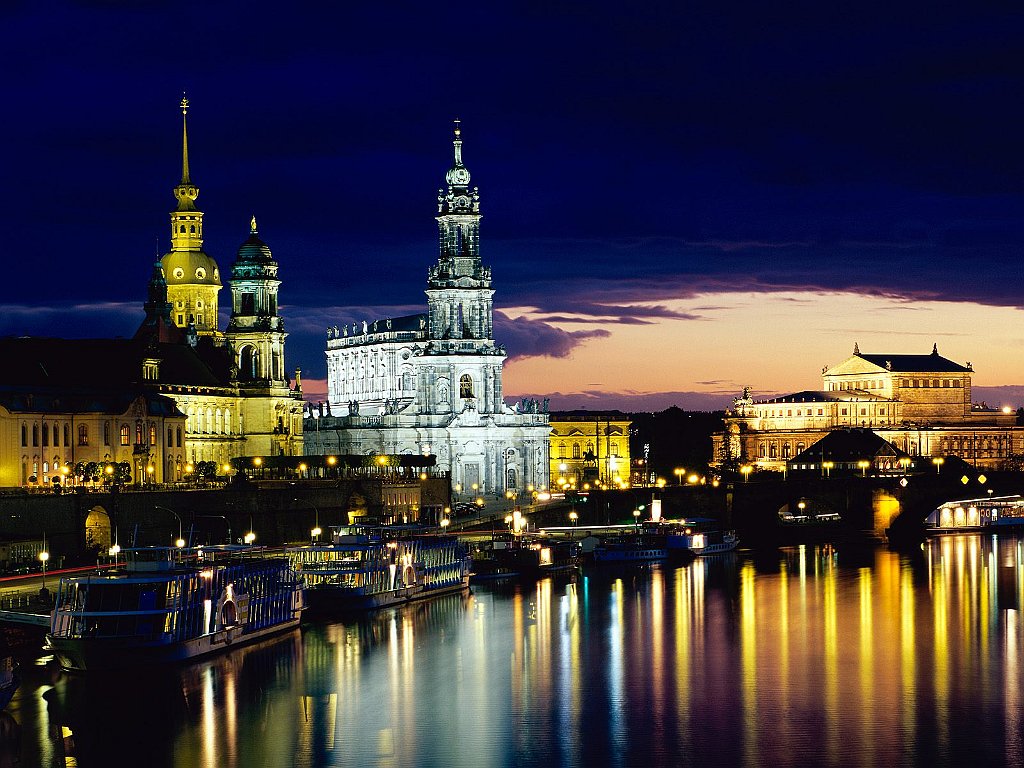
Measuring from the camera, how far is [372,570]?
314ft

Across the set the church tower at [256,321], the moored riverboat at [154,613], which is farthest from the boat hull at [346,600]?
the church tower at [256,321]

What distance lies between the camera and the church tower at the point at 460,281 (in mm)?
167875

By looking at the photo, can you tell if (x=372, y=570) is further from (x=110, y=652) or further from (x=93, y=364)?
(x=93, y=364)

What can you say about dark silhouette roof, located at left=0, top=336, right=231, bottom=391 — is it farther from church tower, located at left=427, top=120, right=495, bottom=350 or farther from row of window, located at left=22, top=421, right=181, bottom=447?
church tower, located at left=427, top=120, right=495, bottom=350

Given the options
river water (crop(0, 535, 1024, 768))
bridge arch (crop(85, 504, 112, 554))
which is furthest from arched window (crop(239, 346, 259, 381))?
river water (crop(0, 535, 1024, 768))

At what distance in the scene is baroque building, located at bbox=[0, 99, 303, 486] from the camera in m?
Result: 124

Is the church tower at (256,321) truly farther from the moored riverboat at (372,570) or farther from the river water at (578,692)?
the river water at (578,692)

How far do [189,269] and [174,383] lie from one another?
28.1m

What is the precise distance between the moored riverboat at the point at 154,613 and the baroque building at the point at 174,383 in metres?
41.2

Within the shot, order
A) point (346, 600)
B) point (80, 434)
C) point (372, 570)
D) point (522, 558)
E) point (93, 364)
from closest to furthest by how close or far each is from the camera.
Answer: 1. point (346, 600)
2. point (372, 570)
3. point (522, 558)
4. point (80, 434)
5. point (93, 364)

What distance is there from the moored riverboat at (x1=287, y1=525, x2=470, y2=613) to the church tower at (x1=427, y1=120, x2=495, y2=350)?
6252 centimetres

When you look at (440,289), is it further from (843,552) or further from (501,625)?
(501,625)

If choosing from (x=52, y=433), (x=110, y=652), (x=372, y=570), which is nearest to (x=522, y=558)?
(x=372, y=570)

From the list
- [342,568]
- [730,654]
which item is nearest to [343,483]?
[342,568]
